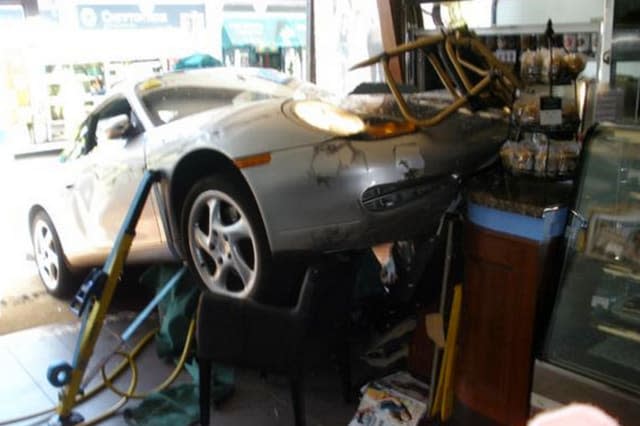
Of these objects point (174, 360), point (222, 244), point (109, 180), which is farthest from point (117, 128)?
point (174, 360)

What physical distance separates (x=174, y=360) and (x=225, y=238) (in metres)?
0.85

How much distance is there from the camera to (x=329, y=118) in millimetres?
2959

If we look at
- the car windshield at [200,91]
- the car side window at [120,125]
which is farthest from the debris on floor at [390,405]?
the car side window at [120,125]

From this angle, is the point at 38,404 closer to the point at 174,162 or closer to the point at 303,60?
the point at 174,162

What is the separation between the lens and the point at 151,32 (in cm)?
716

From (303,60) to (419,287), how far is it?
191 inches

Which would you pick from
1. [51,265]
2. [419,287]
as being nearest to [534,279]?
[419,287]

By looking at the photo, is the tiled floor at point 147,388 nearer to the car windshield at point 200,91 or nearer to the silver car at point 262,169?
the silver car at point 262,169

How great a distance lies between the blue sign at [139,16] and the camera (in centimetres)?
684

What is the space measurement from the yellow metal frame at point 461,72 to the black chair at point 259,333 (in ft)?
2.98

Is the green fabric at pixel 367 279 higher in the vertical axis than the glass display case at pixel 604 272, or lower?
lower

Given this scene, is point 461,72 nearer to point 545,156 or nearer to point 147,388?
point 545,156

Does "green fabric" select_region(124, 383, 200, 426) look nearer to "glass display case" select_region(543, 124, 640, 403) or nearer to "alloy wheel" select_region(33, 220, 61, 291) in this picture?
"glass display case" select_region(543, 124, 640, 403)

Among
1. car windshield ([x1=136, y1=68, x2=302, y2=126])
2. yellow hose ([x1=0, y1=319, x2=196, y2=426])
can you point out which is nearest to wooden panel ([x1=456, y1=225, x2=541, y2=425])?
yellow hose ([x1=0, y1=319, x2=196, y2=426])
